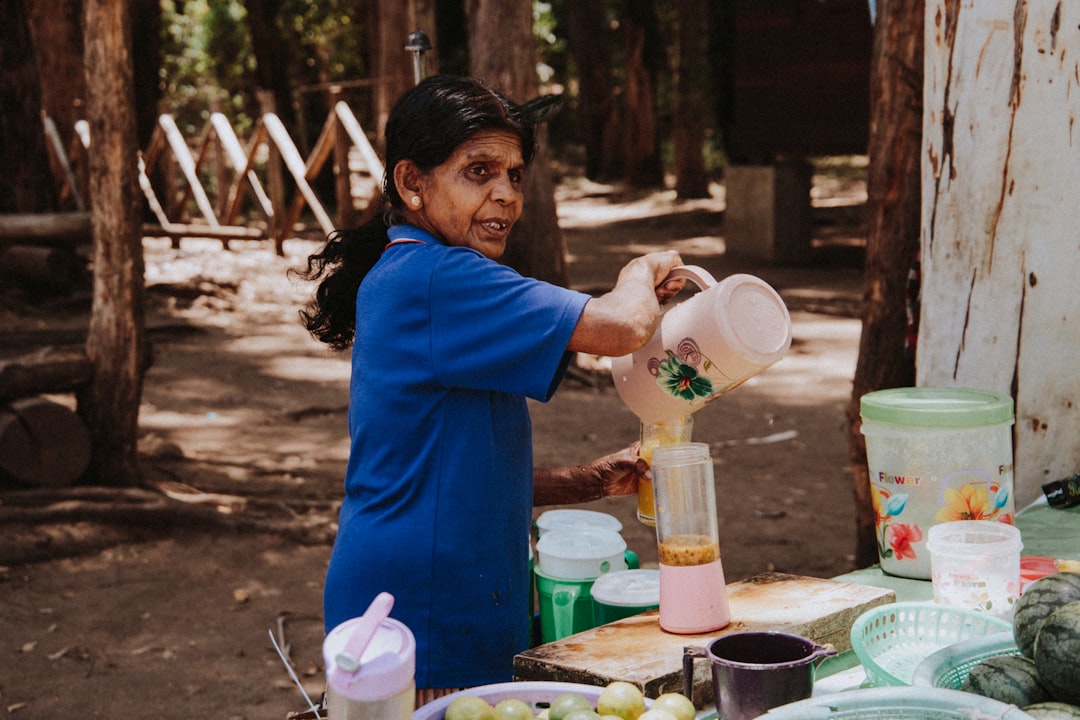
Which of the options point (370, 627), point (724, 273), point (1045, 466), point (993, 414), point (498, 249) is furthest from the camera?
point (724, 273)

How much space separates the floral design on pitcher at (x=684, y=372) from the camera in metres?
2.36

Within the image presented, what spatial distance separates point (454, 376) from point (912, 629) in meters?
0.97

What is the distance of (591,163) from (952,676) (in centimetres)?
2146

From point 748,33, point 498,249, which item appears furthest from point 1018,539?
point 748,33

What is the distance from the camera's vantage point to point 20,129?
10.1 m

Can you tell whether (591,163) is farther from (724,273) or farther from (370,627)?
(370,627)

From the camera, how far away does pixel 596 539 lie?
9.04 ft

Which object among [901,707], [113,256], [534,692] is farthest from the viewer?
[113,256]

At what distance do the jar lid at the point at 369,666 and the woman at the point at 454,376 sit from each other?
71cm

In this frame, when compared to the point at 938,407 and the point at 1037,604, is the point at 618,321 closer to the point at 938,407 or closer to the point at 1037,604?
the point at 1037,604

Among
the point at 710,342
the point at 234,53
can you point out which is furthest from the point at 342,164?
the point at 234,53

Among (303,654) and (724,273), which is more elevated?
(724,273)

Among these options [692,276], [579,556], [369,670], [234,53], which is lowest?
[579,556]

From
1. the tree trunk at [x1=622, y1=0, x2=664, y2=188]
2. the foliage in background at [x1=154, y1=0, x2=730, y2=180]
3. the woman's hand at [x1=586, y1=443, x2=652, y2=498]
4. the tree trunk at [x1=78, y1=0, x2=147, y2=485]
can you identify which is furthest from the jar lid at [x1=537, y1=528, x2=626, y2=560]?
the foliage in background at [x1=154, y1=0, x2=730, y2=180]
